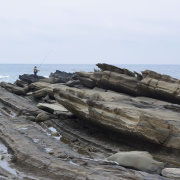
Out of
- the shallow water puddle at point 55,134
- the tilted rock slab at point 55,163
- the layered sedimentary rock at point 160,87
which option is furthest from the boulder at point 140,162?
the layered sedimentary rock at point 160,87

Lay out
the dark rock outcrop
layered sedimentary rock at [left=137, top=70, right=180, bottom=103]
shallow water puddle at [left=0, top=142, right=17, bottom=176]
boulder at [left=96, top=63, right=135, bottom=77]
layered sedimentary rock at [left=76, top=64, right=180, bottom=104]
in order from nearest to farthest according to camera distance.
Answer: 1. shallow water puddle at [left=0, top=142, right=17, bottom=176]
2. layered sedimentary rock at [left=137, top=70, right=180, bottom=103]
3. layered sedimentary rock at [left=76, top=64, right=180, bottom=104]
4. boulder at [left=96, top=63, right=135, bottom=77]
5. the dark rock outcrop

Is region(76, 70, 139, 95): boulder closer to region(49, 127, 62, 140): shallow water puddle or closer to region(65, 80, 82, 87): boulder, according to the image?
region(65, 80, 82, 87): boulder

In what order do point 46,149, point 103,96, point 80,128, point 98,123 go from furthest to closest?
point 103,96
point 80,128
point 98,123
point 46,149

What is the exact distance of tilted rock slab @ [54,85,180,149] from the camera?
12445 millimetres

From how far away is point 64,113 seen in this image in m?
19.3

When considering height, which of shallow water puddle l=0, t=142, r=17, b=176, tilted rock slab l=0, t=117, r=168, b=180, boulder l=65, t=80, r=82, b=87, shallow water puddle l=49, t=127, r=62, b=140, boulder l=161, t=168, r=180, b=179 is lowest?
shallow water puddle l=49, t=127, r=62, b=140

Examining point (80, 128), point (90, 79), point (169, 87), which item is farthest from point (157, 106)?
point (90, 79)

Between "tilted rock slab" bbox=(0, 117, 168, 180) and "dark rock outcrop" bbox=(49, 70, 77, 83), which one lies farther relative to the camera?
"dark rock outcrop" bbox=(49, 70, 77, 83)

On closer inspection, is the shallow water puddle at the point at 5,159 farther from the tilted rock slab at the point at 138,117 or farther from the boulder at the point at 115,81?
the boulder at the point at 115,81

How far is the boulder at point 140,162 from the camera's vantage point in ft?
32.3

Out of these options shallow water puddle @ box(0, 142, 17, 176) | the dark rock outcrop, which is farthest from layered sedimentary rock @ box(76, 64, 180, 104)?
shallow water puddle @ box(0, 142, 17, 176)

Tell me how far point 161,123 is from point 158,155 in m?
1.37

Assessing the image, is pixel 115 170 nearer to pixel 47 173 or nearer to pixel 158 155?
pixel 47 173

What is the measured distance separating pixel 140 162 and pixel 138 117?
334 cm
